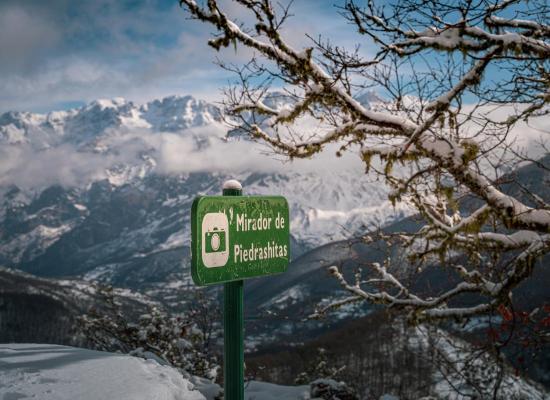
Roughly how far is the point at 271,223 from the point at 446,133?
2.62 metres

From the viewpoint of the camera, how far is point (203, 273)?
9.60 feet

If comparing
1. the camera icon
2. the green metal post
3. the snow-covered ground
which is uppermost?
the camera icon

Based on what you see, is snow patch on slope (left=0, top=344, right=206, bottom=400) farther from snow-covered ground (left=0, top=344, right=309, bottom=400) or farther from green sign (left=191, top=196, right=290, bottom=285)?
green sign (left=191, top=196, right=290, bottom=285)

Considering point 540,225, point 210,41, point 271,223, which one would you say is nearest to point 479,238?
point 540,225

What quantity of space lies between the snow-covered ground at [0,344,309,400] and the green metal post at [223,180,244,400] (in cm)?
151

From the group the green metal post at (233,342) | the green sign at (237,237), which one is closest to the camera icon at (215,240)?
the green sign at (237,237)

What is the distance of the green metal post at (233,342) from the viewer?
3125 mm

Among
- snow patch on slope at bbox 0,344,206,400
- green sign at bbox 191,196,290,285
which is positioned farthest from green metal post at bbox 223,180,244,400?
snow patch on slope at bbox 0,344,206,400

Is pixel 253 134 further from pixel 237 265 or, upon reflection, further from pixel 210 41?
pixel 237 265

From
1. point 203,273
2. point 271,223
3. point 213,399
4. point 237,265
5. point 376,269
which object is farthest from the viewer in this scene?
point 376,269

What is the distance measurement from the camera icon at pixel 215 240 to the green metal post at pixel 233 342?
237 millimetres

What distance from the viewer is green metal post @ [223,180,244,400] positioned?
3125 millimetres

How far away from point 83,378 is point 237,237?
99.0 inches

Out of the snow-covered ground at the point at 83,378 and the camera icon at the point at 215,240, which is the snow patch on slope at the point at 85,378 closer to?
the snow-covered ground at the point at 83,378
